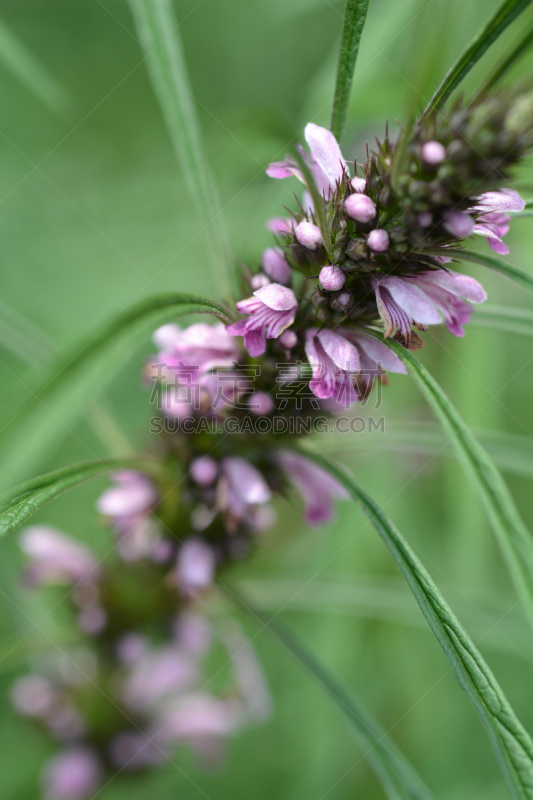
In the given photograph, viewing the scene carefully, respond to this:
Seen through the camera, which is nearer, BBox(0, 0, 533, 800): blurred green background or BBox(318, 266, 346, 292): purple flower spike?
BBox(318, 266, 346, 292): purple flower spike

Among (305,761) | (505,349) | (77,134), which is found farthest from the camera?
(77,134)

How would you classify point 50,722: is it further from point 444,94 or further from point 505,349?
point 505,349

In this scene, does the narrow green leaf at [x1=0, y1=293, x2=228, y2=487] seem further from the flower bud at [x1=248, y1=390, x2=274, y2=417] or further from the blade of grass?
the blade of grass

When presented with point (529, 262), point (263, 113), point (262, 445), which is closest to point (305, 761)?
point (262, 445)

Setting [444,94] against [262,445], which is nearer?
[444,94]

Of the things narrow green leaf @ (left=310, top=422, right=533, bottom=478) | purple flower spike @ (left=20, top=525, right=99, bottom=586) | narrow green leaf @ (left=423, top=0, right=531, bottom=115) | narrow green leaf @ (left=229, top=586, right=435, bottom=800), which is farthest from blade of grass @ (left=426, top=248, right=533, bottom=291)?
purple flower spike @ (left=20, top=525, right=99, bottom=586)

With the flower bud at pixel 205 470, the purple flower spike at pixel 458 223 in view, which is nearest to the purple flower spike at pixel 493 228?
the purple flower spike at pixel 458 223

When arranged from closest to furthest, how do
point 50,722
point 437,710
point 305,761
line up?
1. point 50,722
2. point 305,761
3. point 437,710

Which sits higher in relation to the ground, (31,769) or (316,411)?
(316,411)
